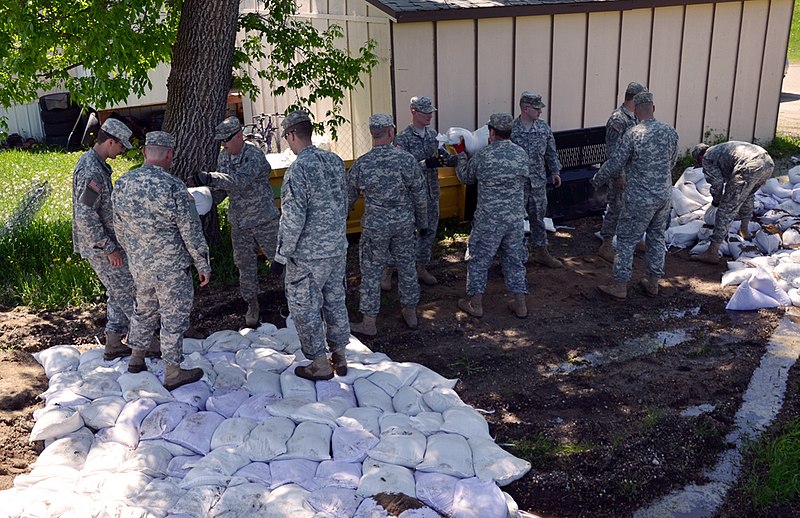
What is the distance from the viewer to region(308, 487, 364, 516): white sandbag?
398 cm

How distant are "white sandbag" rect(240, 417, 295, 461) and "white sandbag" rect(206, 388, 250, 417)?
363 millimetres

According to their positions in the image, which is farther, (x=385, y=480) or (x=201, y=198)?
(x=201, y=198)

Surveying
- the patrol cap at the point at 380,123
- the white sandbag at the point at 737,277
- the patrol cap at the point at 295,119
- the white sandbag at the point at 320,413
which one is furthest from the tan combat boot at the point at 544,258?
the white sandbag at the point at 320,413

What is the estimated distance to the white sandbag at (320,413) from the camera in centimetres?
473

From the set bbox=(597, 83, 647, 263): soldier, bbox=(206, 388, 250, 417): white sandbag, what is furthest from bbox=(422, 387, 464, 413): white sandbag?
A: bbox=(597, 83, 647, 263): soldier

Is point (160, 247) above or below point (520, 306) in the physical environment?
above

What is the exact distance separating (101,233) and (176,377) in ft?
3.90

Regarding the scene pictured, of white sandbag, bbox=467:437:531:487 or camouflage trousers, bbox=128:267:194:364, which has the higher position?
camouflage trousers, bbox=128:267:194:364

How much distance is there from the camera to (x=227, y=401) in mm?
4988

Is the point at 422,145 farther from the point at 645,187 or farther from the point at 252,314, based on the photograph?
the point at 252,314

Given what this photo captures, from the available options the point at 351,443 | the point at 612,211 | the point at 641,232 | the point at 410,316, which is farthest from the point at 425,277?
the point at 351,443

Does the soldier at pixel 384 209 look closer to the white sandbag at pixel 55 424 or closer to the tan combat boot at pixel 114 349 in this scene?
the tan combat boot at pixel 114 349

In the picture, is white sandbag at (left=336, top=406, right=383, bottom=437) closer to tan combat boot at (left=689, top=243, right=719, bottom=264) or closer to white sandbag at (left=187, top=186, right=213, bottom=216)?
white sandbag at (left=187, top=186, right=213, bottom=216)

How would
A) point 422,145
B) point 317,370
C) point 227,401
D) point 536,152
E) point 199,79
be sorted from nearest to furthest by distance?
point 227,401
point 317,370
point 422,145
point 199,79
point 536,152
